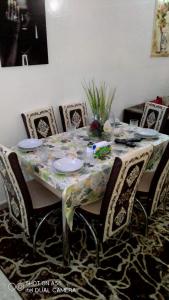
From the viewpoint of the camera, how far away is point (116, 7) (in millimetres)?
2846

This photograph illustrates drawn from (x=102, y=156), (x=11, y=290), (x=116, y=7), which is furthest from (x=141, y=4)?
(x=11, y=290)

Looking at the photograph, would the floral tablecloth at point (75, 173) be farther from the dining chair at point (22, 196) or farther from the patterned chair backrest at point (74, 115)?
the patterned chair backrest at point (74, 115)

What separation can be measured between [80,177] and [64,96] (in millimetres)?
1378

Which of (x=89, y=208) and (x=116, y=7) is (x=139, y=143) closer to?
(x=89, y=208)

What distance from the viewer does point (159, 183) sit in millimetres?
1925

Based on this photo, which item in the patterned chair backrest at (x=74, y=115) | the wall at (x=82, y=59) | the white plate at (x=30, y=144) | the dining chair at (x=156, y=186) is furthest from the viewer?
the patterned chair backrest at (x=74, y=115)

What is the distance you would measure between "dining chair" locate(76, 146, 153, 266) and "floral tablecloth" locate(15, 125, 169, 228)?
0.42ft

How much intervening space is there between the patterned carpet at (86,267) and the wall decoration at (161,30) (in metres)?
2.56

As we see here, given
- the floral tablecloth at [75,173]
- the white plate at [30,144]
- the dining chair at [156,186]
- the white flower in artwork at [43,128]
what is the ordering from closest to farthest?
1. the floral tablecloth at [75,173]
2. the dining chair at [156,186]
3. the white plate at [30,144]
4. the white flower in artwork at [43,128]

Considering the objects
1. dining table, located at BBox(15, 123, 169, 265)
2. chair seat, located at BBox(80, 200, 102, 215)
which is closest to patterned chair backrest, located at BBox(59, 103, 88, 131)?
A: dining table, located at BBox(15, 123, 169, 265)

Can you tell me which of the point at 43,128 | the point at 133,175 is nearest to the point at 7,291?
the point at 133,175

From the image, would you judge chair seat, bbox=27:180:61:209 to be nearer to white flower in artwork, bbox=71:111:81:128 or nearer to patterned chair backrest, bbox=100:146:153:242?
patterned chair backrest, bbox=100:146:153:242

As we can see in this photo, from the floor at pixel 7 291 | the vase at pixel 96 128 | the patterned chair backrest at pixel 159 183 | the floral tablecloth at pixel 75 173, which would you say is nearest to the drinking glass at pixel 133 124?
the floral tablecloth at pixel 75 173

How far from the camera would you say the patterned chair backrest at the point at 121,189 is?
1.47 metres
